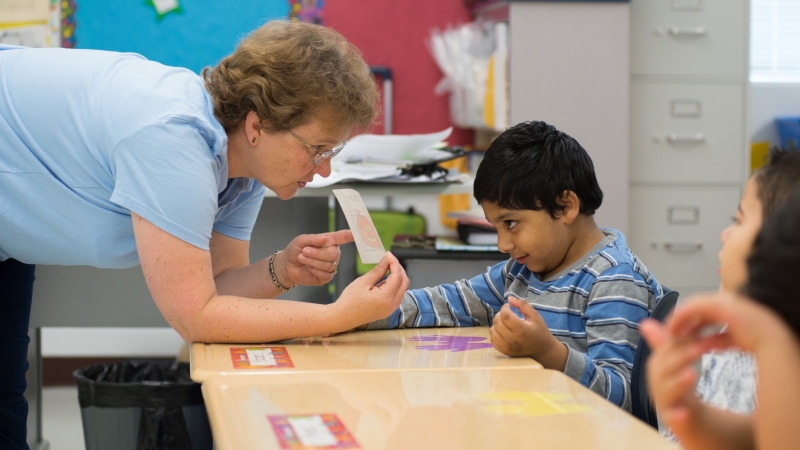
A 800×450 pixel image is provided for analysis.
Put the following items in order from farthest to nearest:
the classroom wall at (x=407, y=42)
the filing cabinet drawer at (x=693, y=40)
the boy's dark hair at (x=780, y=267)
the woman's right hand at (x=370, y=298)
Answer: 1. the classroom wall at (x=407, y=42)
2. the filing cabinet drawer at (x=693, y=40)
3. the woman's right hand at (x=370, y=298)
4. the boy's dark hair at (x=780, y=267)

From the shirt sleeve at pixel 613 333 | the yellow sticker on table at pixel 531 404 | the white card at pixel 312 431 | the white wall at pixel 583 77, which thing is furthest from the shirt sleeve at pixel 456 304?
the white wall at pixel 583 77

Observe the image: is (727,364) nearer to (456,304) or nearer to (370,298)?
(370,298)

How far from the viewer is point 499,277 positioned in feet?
4.74

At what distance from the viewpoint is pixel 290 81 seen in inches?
47.5

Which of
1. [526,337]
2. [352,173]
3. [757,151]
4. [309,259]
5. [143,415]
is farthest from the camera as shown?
[757,151]

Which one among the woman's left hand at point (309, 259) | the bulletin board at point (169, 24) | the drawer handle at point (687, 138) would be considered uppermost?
the bulletin board at point (169, 24)

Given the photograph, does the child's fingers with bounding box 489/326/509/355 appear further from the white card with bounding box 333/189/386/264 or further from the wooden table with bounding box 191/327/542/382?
the white card with bounding box 333/189/386/264

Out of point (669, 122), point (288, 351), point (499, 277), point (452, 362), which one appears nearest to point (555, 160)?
point (499, 277)

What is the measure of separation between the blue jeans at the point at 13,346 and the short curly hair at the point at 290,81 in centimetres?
50

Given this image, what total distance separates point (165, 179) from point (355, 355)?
0.36m

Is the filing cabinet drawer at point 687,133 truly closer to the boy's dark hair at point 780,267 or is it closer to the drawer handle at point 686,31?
the drawer handle at point 686,31

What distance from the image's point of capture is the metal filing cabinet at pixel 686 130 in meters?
3.10

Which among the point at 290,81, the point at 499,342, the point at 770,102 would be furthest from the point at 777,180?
the point at 770,102

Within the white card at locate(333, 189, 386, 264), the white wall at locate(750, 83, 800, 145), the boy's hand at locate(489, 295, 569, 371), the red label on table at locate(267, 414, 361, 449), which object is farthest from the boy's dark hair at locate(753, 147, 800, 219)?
the white wall at locate(750, 83, 800, 145)
